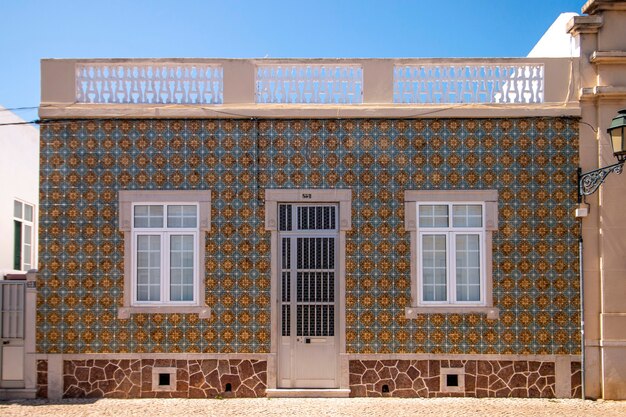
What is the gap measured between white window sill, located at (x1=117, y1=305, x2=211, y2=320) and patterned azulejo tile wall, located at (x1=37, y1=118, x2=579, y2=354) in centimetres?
7

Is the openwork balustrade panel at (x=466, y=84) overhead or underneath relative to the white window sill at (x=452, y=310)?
overhead

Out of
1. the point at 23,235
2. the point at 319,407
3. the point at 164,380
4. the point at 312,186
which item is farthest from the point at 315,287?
the point at 23,235

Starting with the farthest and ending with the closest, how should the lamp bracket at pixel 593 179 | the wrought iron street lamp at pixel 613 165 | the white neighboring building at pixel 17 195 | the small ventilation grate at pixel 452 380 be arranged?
the white neighboring building at pixel 17 195 → the small ventilation grate at pixel 452 380 → the lamp bracket at pixel 593 179 → the wrought iron street lamp at pixel 613 165

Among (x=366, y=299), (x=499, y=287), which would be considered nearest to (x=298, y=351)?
(x=366, y=299)

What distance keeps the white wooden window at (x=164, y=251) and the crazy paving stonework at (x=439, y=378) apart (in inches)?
106

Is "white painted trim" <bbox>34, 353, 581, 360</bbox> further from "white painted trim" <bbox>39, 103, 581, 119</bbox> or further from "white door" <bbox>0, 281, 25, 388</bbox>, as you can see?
→ "white painted trim" <bbox>39, 103, 581, 119</bbox>

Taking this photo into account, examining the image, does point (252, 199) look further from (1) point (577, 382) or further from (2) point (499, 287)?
(1) point (577, 382)

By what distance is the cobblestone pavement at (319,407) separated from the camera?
26.9 feet

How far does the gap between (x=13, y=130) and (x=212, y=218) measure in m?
6.15

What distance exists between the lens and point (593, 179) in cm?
880

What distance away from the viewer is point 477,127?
9203 millimetres

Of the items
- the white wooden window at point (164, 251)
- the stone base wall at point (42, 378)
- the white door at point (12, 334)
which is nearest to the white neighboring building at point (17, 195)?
the white door at point (12, 334)

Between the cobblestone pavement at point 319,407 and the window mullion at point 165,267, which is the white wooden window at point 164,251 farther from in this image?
the cobblestone pavement at point 319,407

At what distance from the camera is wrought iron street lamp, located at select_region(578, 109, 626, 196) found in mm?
7809
